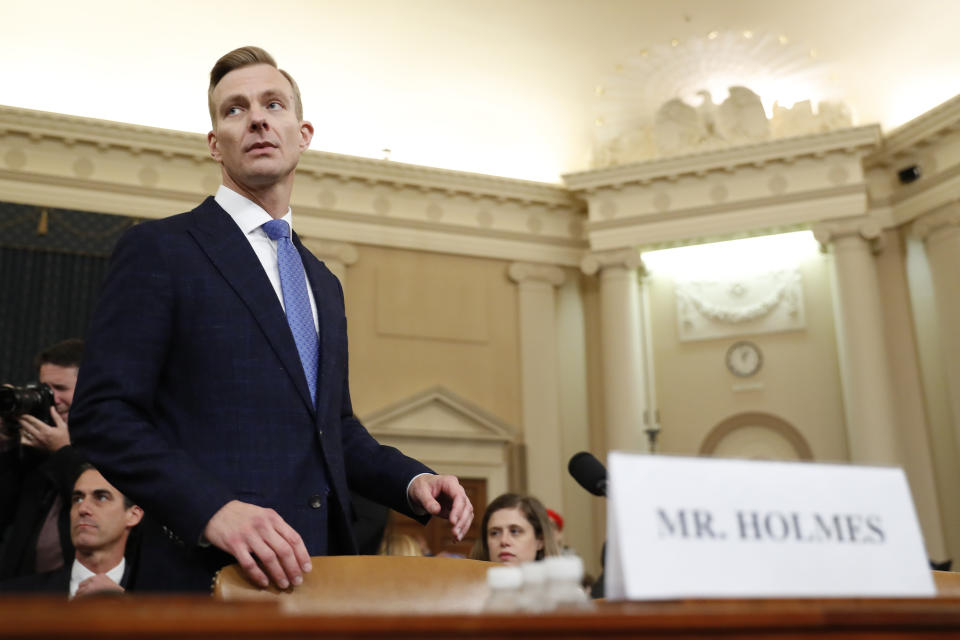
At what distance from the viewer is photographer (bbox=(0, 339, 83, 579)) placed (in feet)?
11.9

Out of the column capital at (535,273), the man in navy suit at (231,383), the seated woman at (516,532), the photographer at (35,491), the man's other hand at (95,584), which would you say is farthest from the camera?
the column capital at (535,273)

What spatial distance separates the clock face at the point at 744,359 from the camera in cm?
1169

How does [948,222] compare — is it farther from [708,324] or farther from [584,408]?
[584,408]

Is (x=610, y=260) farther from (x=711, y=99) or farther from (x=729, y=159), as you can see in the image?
(x=711, y=99)

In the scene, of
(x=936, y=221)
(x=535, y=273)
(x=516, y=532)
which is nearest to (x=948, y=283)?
(x=936, y=221)

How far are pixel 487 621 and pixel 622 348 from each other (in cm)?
1108

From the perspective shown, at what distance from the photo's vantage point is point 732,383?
38.5ft

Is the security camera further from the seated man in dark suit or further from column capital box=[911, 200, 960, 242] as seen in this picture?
the seated man in dark suit

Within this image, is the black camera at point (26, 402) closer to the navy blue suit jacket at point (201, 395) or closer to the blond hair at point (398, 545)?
the navy blue suit jacket at point (201, 395)

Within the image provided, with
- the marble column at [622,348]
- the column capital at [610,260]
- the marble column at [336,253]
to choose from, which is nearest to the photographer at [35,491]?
the marble column at [336,253]

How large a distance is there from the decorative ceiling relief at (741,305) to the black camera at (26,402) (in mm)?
9315

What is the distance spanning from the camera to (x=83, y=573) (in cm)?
362

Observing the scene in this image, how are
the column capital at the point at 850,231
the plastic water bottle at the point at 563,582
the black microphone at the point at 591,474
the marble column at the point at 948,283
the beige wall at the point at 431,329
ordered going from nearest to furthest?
the plastic water bottle at the point at 563,582, the black microphone at the point at 591,474, the marble column at the point at 948,283, the column capital at the point at 850,231, the beige wall at the point at 431,329

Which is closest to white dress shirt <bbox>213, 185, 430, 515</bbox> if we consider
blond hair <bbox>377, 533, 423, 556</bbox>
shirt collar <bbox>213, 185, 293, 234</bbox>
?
shirt collar <bbox>213, 185, 293, 234</bbox>
